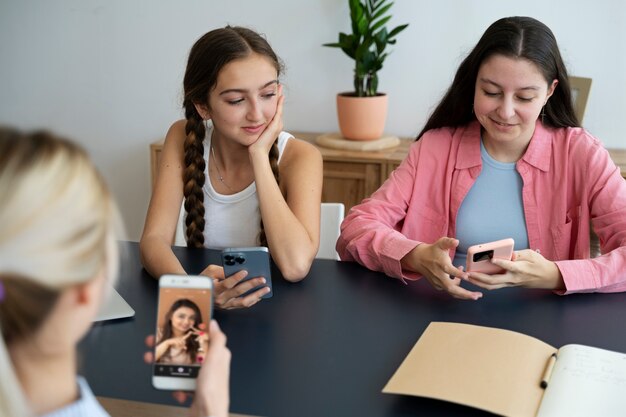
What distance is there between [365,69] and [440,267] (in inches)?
66.8

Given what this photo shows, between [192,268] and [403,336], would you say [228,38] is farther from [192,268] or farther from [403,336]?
[403,336]

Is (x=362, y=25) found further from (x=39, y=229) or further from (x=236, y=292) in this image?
(x=39, y=229)

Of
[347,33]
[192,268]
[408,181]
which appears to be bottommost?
[192,268]

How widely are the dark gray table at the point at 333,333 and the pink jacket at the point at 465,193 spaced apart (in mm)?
102

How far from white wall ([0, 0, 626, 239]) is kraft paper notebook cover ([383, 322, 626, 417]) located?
2158 millimetres

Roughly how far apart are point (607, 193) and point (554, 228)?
167 mm

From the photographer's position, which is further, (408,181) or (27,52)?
(27,52)

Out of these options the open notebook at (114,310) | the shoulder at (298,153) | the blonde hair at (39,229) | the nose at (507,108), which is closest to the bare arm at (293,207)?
the shoulder at (298,153)

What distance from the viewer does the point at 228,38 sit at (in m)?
2.07

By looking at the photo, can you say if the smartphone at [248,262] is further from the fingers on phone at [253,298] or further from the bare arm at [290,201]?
the bare arm at [290,201]

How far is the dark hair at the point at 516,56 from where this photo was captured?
2.01 meters

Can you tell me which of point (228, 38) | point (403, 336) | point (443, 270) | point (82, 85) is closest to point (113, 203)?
point (403, 336)

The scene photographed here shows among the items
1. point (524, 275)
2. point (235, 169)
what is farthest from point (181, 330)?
point (235, 169)

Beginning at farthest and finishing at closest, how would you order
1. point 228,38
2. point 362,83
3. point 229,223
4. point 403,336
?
point 362,83
point 229,223
point 228,38
point 403,336
